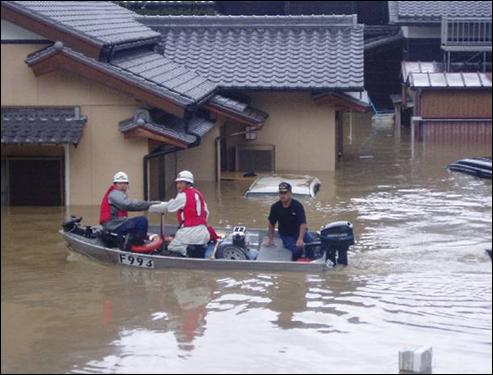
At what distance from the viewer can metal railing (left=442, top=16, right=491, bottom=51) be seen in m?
28.0

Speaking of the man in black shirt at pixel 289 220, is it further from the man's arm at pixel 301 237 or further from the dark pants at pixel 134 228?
the dark pants at pixel 134 228

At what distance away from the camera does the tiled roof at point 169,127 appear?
687 inches

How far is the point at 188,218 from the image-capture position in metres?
13.6

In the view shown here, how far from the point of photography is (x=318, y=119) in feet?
75.4

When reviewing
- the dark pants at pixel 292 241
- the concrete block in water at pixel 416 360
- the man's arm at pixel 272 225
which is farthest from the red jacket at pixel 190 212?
the concrete block in water at pixel 416 360

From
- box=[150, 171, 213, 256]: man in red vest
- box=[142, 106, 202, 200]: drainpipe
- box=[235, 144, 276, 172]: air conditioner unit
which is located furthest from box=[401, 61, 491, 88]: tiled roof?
box=[150, 171, 213, 256]: man in red vest

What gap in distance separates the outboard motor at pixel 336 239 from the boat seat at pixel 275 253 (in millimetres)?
595

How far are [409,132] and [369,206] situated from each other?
1218cm

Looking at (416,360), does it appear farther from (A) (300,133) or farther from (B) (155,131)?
(A) (300,133)

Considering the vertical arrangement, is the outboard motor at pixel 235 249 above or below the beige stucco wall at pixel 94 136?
below

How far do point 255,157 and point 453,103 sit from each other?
22.7 ft

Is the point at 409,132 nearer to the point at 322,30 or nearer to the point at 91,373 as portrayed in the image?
the point at 322,30

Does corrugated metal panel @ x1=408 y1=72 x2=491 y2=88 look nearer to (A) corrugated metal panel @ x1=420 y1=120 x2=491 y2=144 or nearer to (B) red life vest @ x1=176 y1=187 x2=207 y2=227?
(A) corrugated metal panel @ x1=420 y1=120 x2=491 y2=144

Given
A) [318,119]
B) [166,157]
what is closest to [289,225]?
[166,157]
